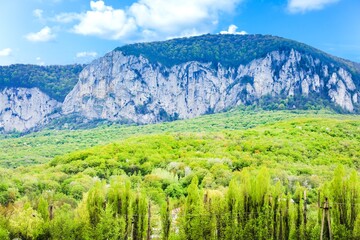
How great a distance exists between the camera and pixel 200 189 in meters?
67.9

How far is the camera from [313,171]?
281 ft

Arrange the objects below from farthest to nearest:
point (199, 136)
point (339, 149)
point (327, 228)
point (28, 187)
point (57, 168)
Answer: point (199, 136) < point (339, 149) < point (57, 168) < point (28, 187) < point (327, 228)

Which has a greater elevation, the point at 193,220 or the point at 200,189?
the point at 193,220

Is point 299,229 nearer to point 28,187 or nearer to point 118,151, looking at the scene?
point 28,187

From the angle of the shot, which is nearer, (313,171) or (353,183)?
(353,183)

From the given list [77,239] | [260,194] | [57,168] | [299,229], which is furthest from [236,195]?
[57,168]

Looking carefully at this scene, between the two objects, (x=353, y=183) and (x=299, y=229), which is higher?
(x=353, y=183)

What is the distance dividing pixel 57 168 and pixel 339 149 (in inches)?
2391

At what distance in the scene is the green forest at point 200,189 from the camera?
4375 centimetres

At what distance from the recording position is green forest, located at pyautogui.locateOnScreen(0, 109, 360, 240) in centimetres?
4375

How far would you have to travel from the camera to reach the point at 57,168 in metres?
99.5

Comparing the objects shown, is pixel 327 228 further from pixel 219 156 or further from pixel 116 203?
pixel 219 156

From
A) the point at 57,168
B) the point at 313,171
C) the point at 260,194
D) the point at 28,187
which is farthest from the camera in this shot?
the point at 57,168

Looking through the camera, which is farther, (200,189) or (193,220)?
(200,189)
